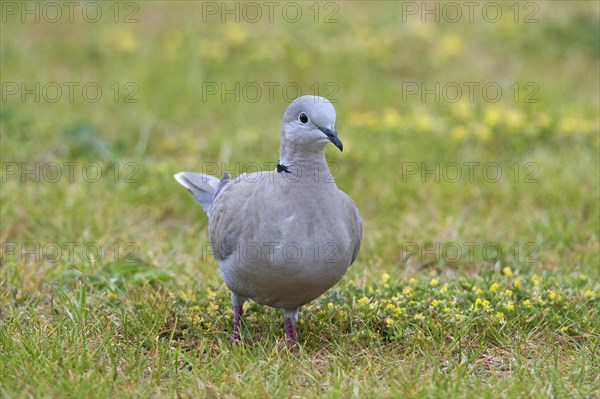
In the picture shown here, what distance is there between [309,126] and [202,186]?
4.48ft

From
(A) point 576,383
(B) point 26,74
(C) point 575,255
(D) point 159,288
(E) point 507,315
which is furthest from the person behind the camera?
(B) point 26,74

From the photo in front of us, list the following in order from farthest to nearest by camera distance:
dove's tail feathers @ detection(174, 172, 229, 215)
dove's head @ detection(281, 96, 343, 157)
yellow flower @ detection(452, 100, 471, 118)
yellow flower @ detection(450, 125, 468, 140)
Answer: yellow flower @ detection(452, 100, 471, 118) → yellow flower @ detection(450, 125, 468, 140) → dove's tail feathers @ detection(174, 172, 229, 215) → dove's head @ detection(281, 96, 343, 157)

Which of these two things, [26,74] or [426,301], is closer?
[426,301]

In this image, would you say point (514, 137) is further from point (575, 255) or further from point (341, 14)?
point (341, 14)

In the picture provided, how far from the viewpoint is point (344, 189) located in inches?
263

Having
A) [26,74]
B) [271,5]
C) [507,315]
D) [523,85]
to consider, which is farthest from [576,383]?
[271,5]

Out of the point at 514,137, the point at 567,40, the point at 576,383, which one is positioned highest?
the point at 567,40

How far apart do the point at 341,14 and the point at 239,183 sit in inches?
241

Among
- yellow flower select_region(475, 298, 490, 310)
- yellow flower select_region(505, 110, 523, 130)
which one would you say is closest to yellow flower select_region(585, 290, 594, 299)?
yellow flower select_region(475, 298, 490, 310)

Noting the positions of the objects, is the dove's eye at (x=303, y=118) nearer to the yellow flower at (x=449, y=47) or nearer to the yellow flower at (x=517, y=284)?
the yellow flower at (x=517, y=284)

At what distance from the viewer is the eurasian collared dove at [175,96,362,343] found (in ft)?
12.7

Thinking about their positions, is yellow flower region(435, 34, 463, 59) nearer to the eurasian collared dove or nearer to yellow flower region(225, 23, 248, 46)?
yellow flower region(225, 23, 248, 46)

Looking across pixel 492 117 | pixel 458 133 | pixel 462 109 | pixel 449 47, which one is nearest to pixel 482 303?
pixel 458 133

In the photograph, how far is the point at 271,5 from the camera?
33.9 feet
